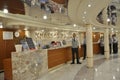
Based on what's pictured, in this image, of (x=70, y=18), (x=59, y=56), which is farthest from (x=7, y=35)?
(x=70, y=18)

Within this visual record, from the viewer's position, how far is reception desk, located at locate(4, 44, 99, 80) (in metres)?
6.58

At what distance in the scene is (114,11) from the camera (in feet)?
67.2

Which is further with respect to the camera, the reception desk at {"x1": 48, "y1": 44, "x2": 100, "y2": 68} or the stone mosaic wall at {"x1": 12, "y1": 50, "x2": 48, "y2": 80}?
the reception desk at {"x1": 48, "y1": 44, "x2": 100, "y2": 68}

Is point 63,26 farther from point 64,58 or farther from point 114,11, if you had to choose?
point 114,11

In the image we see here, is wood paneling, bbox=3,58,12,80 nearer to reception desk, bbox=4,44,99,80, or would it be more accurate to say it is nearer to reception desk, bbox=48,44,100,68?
reception desk, bbox=4,44,99,80

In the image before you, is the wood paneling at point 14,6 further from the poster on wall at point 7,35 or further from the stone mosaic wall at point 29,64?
the stone mosaic wall at point 29,64

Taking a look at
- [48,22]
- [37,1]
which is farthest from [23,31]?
[37,1]

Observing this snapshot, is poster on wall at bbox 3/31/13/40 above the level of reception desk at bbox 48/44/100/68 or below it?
above

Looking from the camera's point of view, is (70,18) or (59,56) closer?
(70,18)

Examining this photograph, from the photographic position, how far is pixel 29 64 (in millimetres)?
7199

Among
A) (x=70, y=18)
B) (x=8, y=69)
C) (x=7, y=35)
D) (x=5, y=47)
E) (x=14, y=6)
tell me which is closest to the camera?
(x=8, y=69)

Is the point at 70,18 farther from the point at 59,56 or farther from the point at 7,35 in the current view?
the point at 7,35

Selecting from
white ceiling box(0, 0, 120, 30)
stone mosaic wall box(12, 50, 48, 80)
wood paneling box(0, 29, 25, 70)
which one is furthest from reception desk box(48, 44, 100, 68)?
wood paneling box(0, 29, 25, 70)

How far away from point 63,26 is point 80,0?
982 cm
